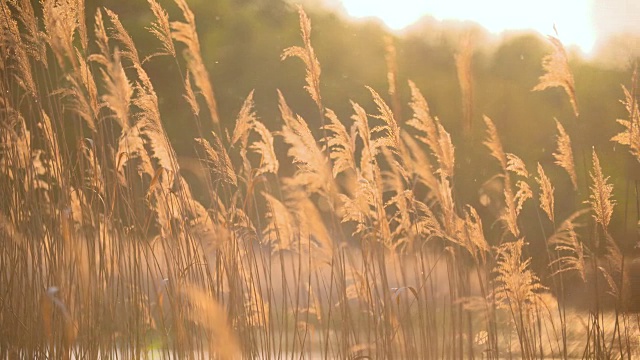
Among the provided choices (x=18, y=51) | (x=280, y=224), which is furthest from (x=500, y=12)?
(x=18, y=51)

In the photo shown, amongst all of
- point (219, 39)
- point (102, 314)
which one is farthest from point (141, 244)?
point (219, 39)

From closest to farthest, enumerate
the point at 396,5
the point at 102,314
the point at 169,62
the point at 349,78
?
the point at 102,314, the point at 396,5, the point at 349,78, the point at 169,62

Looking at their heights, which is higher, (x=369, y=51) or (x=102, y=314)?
(x=369, y=51)

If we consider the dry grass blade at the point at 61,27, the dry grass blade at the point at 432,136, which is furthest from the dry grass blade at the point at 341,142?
the dry grass blade at the point at 61,27

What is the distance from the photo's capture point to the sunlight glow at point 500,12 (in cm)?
→ 329

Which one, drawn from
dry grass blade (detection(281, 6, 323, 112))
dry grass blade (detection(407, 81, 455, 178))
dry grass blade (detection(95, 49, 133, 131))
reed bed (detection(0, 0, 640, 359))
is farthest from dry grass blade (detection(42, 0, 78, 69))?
dry grass blade (detection(407, 81, 455, 178))

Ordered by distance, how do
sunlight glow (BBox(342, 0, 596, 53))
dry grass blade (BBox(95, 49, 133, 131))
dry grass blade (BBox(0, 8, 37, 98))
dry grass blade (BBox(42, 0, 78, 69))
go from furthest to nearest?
sunlight glow (BBox(342, 0, 596, 53)) < dry grass blade (BBox(0, 8, 37, 98)) < dry grass blade (BBox(42, 0, 78, 69)) < dry grass blade (BBox(95, 49, 133, 131))

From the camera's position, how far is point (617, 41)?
4129 millimetres

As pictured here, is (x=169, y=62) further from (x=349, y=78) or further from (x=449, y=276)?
(x=449, y=276)

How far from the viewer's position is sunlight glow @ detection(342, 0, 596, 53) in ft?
10.8

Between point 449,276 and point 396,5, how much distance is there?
2518 millimetres

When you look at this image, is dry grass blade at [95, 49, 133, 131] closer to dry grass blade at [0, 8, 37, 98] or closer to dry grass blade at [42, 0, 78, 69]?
dry grass blade at [42, 0, 78, 69]

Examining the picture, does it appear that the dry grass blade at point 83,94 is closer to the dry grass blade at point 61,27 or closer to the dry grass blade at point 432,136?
the dry grass blade at point 61,27

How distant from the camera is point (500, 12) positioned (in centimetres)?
408
